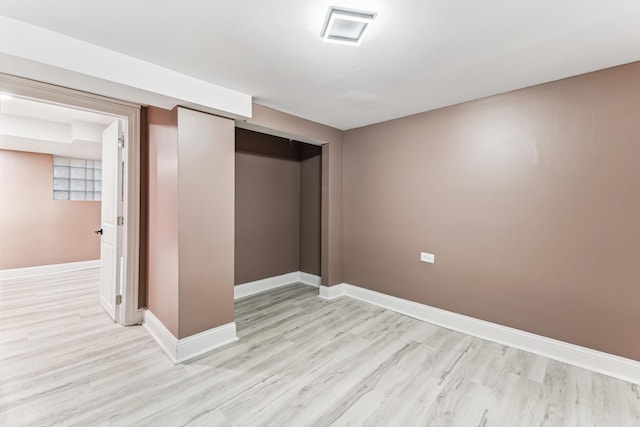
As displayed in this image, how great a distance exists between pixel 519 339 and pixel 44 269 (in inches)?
287

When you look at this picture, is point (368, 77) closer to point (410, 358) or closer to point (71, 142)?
point (410, 358)

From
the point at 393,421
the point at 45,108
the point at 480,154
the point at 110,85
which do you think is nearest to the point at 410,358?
the point at 393,421

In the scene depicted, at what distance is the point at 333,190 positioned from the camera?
3906mm

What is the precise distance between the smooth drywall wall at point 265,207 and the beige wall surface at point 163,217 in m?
1.14

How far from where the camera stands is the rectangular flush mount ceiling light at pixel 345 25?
1.42 meters

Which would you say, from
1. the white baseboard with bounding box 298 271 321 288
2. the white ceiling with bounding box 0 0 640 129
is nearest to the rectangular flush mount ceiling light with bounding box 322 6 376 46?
the white ceiling with bounding box 0 0 640 129

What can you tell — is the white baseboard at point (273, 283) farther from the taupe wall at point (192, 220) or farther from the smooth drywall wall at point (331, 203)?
the taupe wall at point (192, 220)

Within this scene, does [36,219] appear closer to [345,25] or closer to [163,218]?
[163,218]

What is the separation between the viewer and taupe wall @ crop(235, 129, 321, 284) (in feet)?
12.9

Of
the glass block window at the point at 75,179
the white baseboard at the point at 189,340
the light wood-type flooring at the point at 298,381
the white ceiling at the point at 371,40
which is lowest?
the light wood-type flooring at the point at 298,381

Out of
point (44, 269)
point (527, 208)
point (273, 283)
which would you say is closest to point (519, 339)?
point (527, 208)

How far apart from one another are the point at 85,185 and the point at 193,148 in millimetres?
4805

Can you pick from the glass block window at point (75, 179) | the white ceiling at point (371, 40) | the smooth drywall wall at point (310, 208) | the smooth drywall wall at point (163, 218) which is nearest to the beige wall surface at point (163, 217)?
the smooth drywall wall at point (163, 218)

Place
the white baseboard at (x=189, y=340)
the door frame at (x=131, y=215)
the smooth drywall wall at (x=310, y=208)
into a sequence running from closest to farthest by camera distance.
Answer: the white baseboard at (x=189, y=340), the door frame at (x=131, y=215), the smooth drywall wall at (x=310, y=208)
